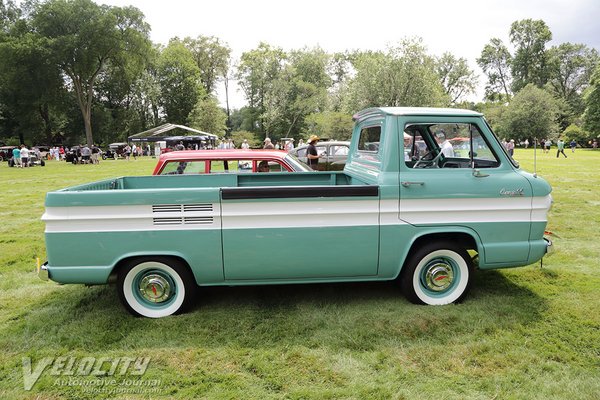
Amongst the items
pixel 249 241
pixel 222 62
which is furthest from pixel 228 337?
pixel 222 62

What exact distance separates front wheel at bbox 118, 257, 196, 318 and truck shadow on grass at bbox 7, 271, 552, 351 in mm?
120

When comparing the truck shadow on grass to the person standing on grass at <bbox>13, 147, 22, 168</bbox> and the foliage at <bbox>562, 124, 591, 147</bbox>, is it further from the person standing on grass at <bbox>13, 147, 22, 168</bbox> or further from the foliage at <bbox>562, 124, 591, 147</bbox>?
the foliage at <bbox>562, 124, 591, 147</bbox>

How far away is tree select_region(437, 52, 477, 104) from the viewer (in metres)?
69.6

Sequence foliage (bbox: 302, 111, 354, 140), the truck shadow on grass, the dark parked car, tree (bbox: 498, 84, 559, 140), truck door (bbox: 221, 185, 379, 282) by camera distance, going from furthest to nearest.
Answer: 1. tree (bbox: 498, 84, 559, 140)
2. foliage (bbox: 302, 111, 354, 140)
3. the dark parked car
4. truck door (bbox: 221, 185, 379, 282)
5. the truck shadow on grass

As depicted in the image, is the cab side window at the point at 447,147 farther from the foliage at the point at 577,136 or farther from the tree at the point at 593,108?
the foliage at the point at 577,136

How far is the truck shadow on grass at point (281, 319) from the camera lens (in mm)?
3697

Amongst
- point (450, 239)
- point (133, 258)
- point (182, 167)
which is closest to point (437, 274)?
point (450, 239)

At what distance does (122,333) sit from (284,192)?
2.00 m

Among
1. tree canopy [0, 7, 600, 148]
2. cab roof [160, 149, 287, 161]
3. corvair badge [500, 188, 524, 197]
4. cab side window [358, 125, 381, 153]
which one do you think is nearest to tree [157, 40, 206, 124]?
tree canopy [0, 7, 600, 148]

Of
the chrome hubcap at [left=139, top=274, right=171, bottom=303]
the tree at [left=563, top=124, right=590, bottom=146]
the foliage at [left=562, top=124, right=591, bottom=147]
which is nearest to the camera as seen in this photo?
the chrome hubcap at [left=139, top=274, right=171, bottom=303]

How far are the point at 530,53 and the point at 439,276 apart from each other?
8617 cm

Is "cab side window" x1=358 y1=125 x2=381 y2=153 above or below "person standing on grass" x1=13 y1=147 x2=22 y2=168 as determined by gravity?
above

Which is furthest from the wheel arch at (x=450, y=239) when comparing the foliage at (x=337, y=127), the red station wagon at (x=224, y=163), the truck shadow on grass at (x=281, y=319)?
the foliage at (x=337, y=127)
